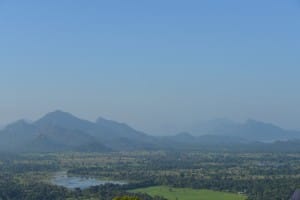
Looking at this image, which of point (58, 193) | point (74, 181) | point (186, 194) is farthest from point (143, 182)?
point (58, 193)

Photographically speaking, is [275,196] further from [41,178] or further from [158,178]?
[41,178]

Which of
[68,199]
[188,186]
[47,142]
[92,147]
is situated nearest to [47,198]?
[68,199]

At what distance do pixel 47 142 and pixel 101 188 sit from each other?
111m

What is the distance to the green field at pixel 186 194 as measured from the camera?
164ft

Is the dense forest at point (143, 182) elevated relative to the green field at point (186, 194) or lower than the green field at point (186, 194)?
elevated

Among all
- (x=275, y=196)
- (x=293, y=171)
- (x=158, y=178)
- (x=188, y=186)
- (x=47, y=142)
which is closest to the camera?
(x=275, y=196)

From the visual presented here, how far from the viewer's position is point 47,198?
48938mm

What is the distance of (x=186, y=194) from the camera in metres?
52.6

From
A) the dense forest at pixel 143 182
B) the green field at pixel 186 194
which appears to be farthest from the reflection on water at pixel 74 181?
the green field at pixel 186 194

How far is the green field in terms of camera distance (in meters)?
49.8

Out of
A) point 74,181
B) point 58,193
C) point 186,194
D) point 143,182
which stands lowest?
point 186,194

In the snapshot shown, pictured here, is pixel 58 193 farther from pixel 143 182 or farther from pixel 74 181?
pixel 74 181

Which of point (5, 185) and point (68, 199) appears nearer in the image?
point (68, 199)

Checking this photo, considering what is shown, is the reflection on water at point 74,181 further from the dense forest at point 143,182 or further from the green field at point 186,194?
the green field at point 186,194
